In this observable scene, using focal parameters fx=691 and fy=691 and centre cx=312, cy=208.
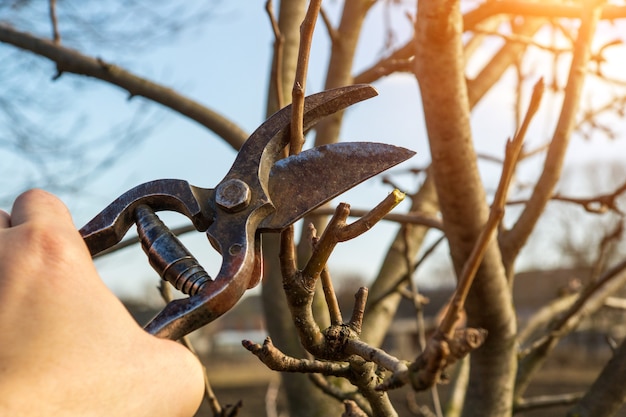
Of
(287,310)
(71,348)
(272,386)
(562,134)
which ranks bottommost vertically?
(272,386)

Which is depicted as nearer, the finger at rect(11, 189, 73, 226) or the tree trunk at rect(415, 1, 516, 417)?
the finger at rect(11, 189, 73, 226)

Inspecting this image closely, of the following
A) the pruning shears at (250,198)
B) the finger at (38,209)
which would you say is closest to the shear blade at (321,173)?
the pruning shears at (250,198)

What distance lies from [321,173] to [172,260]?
1.17 feet

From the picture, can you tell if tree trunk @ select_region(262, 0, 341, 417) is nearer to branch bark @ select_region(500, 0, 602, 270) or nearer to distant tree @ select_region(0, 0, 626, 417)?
distant tree @ select_region(0, 0, 626, 417)

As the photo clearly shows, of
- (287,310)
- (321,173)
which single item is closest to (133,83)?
(287,310)

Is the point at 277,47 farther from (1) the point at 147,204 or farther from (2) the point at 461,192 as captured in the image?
(1) the point at 147,204

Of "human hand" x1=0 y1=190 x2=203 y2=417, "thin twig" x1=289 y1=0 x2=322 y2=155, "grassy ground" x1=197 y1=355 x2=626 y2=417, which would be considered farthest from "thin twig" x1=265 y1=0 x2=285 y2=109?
"grassy ground" x1=197 y1=355 x2=626 y2=417

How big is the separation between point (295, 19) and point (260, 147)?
2.03 metres

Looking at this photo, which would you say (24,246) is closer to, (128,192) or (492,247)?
(128,192)

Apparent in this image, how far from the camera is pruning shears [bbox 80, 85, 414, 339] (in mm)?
1341

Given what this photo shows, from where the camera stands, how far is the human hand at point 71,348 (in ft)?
3.04

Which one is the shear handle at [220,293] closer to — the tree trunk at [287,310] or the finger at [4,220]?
the finger at [4,220]

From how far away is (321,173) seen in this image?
4.74 ft

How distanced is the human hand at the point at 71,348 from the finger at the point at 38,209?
0.06m
